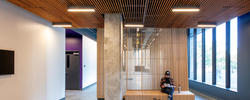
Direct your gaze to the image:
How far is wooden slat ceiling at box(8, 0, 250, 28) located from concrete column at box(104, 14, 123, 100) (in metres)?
0.32

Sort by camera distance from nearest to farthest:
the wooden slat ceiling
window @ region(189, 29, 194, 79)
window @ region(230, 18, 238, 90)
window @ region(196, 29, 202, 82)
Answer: the wooden slat ceiling, window @ region(230, 18, 238, 90), window @ region(196, 29, 202, 82), window @ region(189, 29, 194, 79)

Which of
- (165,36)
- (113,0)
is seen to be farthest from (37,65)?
(165,36)

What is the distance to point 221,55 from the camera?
7445 millimetres

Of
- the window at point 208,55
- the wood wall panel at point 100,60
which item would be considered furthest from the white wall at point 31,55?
the window at point 208,55

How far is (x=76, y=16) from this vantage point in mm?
5445

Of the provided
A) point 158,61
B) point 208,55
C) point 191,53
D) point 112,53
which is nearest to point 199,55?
point 208,55

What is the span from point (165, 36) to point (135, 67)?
1740mm

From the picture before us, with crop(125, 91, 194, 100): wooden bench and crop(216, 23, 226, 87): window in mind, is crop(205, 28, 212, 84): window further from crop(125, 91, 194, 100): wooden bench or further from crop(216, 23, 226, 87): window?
crop(125, 91, 194, 100): wooden bench

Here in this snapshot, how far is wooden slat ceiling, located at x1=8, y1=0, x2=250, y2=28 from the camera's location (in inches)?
166

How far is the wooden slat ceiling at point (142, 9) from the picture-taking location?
4.21 meters

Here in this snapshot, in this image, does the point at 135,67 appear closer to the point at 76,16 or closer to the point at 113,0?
the point at 76,16

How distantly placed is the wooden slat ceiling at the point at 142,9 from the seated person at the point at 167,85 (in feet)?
7.28

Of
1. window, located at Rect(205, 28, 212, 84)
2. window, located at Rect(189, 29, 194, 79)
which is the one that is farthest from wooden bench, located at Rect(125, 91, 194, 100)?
window, located at Rect(189, 29, 194, 79)

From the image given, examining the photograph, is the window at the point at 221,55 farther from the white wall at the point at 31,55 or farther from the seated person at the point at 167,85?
the white wall at the point at 31,55
